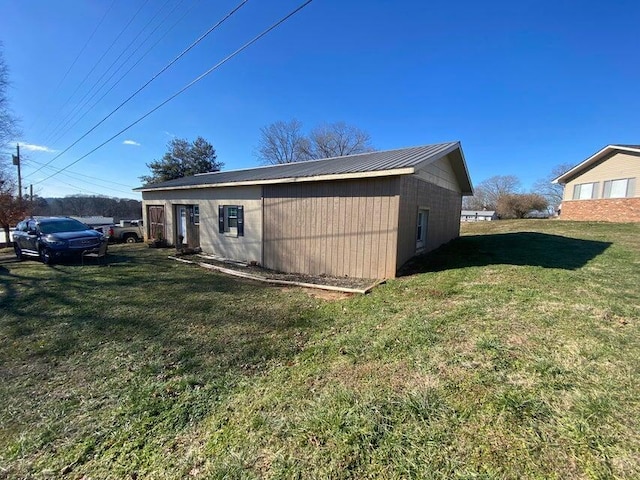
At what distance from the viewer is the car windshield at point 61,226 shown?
9783 mm

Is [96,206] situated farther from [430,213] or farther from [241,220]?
[430,213]

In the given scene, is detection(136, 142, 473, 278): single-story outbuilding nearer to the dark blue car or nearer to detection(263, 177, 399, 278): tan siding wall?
detection(263, 177, 399, 278): tan siding wall

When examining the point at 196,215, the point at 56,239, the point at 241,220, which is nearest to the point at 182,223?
the point at 196,215

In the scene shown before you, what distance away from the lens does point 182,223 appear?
13266 mm

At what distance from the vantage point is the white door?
13016mm

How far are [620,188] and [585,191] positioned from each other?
2228 millimetres

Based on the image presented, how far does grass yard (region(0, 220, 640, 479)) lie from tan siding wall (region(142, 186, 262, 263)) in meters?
4.23

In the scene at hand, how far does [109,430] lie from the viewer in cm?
235

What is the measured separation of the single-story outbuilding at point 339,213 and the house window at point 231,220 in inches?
1.4

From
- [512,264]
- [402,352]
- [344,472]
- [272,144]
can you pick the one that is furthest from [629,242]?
[272,144]

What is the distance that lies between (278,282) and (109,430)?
4.98m

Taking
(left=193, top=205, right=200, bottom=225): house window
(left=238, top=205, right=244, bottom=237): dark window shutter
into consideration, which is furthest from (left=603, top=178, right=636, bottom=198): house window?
(left=193, top=205, right=200, bottom=225): house window

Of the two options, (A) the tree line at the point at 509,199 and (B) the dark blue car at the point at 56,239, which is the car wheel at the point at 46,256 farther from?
(A) the tree line at the point at 509,199

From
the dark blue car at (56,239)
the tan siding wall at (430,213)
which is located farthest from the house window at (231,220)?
the tan siding wall at (430,213)
